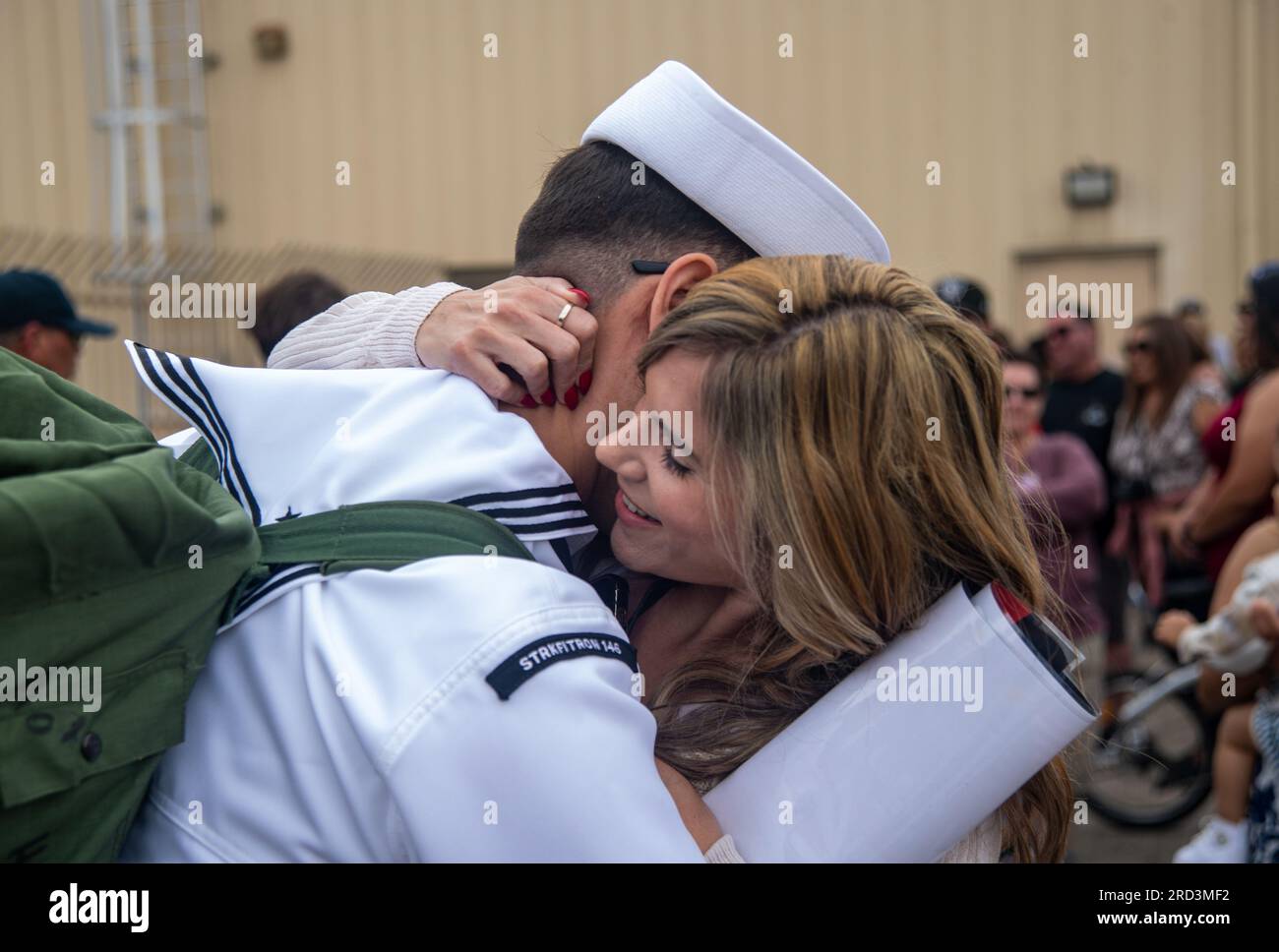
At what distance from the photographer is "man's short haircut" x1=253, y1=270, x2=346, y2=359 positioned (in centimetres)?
369

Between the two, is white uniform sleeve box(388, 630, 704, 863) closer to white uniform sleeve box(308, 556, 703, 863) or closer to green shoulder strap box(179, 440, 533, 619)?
white uniform sleeve box(308, 556, 703, 863)

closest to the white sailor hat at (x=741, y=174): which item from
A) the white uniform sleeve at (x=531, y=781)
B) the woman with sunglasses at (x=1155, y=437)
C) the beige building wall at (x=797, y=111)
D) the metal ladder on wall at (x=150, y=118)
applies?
the white uniform sleeve at (x=531, y=781)

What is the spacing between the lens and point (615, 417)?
61.4 inches

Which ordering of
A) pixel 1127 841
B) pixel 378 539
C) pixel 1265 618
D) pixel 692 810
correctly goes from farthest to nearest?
pixel 1127 841
pixel 1265 618
pixel 692 810
pixel 378 539

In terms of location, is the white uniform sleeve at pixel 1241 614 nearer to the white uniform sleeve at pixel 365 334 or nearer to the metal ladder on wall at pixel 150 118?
the white uniform sleeve at pixel 365 334

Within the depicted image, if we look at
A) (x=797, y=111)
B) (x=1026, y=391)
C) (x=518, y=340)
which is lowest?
(x=1026, y=391)

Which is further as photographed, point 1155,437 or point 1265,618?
point 1155,437

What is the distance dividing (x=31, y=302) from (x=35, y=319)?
0.05 metres

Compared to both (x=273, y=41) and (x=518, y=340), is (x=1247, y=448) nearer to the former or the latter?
(x=518, y=340)

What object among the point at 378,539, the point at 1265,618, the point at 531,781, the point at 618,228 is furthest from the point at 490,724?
the point at 1265,618

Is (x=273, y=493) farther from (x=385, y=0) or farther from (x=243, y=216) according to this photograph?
(x=243, y=216)

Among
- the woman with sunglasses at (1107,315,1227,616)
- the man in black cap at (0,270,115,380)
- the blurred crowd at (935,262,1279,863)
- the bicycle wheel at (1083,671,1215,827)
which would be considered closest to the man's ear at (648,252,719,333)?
the blurred crowd at (935,262,1279,863)

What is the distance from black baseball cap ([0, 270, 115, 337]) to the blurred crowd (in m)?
2.54

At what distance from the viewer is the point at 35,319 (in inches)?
150
